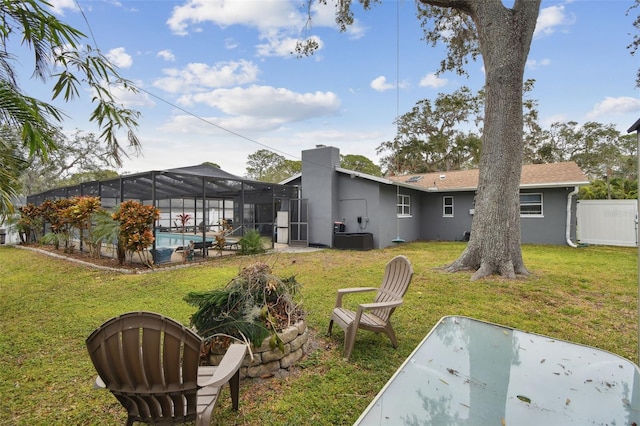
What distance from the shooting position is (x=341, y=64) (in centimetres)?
1234

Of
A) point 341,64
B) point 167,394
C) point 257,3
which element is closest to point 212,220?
point 341,64

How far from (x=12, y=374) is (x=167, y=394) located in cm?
250

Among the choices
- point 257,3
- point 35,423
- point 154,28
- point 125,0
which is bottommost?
point 35,423

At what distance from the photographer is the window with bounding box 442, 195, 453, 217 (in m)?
15.6

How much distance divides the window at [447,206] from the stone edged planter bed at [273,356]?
14.2 meters

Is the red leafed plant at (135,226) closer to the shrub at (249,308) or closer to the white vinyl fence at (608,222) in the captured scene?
the shrub at (249,308)

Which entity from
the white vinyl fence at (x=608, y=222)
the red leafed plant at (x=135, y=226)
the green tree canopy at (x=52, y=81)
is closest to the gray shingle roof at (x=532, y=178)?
the white vinyl fence at (x=608, y=222)

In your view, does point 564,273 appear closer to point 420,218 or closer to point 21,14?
point 420,218

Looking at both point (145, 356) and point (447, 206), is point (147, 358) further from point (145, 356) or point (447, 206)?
point (447, 206)

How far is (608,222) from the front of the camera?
1281cm

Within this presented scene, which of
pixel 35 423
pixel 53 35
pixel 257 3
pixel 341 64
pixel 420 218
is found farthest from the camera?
pixel 420 218

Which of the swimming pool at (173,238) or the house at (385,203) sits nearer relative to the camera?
the house at (385,203)

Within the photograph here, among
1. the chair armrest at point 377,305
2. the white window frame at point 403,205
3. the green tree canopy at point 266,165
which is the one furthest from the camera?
the green tree canopy at point 266,165

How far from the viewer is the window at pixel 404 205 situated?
14.6 metres
